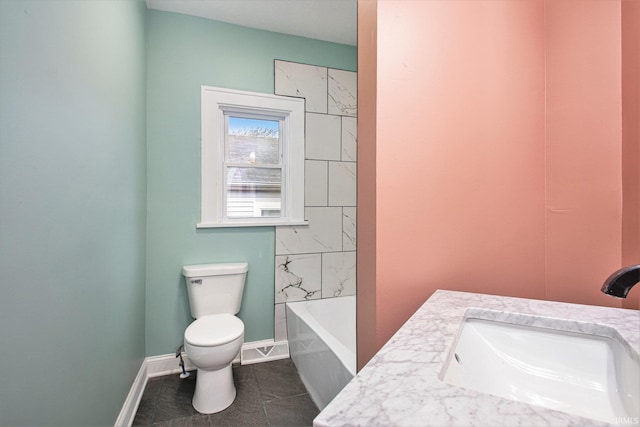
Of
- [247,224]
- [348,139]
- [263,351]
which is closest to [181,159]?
[247,224]

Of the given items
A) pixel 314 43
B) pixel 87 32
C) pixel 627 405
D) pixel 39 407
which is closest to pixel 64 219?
pixel 39 407

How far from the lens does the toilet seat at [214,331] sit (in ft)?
5.47

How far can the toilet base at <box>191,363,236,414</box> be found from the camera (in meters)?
1.72

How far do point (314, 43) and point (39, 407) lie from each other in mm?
2699

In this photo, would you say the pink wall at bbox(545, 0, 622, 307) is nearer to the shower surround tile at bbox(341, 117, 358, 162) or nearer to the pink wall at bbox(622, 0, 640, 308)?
the pink wall at bbox(622, 0, 640, 308)

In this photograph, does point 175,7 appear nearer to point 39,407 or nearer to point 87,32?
point 87,32

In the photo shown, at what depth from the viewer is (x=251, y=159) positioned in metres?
2.43

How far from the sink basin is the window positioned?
1808 mm

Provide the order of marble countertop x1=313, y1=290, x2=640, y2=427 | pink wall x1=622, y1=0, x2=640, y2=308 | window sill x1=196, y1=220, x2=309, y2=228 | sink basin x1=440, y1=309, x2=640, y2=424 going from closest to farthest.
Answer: marble countertop x1=313, y1=290, x2=640, y2=427
sink basin x1=440, y1=309, x2=640, y2=424
pink wall x1=622, y1=0, x2=640, y2=308
window sill x1=196, y1=220, x2=309, y2=228

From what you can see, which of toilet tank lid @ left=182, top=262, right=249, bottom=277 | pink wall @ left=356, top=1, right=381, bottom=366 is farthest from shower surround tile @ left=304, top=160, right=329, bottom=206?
pink wall @ left=356, top=1, right=381, bottom=366

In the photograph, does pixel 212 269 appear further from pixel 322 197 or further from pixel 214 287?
pixel 322 197

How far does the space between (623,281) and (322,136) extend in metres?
2.14

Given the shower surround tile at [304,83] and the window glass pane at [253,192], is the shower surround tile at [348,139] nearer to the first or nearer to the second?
the shower surround tile at [304,83]

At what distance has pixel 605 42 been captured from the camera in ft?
A: 3.28
